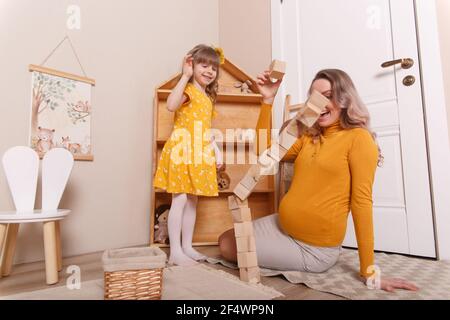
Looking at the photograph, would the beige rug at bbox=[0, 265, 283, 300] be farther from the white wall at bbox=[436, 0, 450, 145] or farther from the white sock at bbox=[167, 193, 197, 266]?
the white wall at bbox=[436, 0, 450, 145]

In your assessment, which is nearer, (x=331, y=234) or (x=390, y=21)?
(x=331, y=234)

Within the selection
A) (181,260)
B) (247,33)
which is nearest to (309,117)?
(181,260)

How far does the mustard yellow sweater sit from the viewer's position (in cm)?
92

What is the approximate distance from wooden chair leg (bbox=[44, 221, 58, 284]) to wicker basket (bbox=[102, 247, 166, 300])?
30cm

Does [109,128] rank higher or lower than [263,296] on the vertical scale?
higher

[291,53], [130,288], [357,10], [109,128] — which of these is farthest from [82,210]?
[357,10]

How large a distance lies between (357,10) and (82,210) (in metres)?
1.72

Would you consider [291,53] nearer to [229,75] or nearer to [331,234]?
[229,75]

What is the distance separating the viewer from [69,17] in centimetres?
145

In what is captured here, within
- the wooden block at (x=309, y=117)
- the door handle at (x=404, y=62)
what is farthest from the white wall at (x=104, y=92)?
the door handle at (x=404, y=62)

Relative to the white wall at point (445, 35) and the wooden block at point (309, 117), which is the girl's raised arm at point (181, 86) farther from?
the white wall at point (445, 35)

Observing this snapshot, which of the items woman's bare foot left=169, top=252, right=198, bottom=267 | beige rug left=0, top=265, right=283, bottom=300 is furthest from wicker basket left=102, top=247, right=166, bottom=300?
woman's bare foot left=169, top=252, right=198, bottom=267

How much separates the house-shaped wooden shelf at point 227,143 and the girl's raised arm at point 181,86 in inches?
14.9

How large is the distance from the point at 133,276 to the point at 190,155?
610mm
